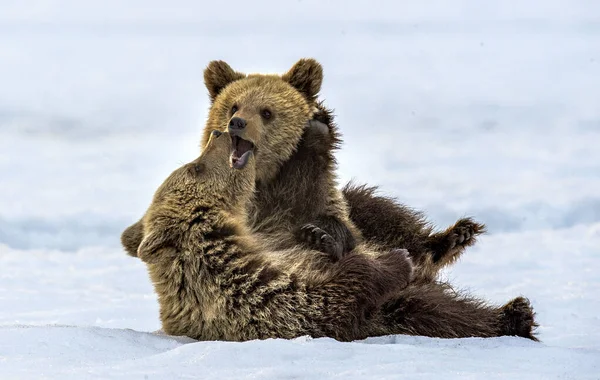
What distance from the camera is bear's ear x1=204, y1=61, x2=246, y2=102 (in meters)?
9.51

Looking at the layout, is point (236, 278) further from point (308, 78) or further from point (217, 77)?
point (217, 77)

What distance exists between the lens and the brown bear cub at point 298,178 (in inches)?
340

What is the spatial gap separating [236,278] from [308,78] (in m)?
2.23

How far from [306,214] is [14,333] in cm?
238

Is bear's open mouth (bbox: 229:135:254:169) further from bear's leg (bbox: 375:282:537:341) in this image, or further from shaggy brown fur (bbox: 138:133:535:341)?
bear's leg (bbox: 375:282:537:341)

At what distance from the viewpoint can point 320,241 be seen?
8.45m

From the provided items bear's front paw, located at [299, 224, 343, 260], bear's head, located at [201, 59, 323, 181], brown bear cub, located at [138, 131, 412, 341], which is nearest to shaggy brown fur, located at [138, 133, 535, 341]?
brown bear cub, located at [138, 131, 412, 341]

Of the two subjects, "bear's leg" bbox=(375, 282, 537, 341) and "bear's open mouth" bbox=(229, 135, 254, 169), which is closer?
"bear's leg" bbox=(375, 282, 537, 341)

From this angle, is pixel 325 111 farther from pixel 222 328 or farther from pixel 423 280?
pixel 222 328

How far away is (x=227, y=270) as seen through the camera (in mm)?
7730

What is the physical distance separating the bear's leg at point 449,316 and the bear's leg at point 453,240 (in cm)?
105

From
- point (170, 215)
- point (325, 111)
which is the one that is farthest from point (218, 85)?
point (170, 215)

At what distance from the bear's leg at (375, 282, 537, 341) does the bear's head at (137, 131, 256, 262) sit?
1.27 metres

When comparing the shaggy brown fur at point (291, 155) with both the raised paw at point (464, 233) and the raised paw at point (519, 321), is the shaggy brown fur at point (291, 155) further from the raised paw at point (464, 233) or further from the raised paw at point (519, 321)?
the raised paw at point (519, 321)
